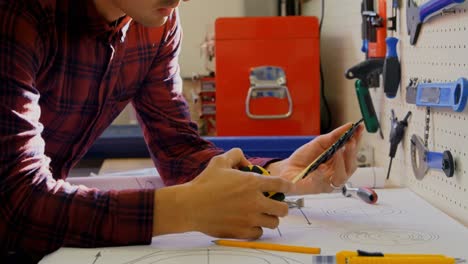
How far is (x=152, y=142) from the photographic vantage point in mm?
1396

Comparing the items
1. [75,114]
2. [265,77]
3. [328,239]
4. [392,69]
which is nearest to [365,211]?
[328,239]

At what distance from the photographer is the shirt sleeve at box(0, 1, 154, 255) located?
2.81ft

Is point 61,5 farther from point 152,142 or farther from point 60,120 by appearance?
point 152,142

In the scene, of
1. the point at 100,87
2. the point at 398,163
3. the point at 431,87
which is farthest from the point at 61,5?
the point at 398,163

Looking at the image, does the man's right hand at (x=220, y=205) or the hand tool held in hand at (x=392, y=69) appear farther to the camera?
the hand tool held in hand at (x=392, y=69)

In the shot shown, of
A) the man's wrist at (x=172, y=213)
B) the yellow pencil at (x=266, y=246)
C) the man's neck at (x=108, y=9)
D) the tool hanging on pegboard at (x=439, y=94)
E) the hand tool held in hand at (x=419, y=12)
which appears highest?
the man's neck at (x=108, y=9)

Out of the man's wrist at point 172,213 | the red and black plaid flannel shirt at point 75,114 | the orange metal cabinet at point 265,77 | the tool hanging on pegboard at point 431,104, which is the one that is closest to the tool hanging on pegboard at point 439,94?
the tool hanging on pegboard at point 431,104

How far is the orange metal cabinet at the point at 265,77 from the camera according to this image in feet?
6.55

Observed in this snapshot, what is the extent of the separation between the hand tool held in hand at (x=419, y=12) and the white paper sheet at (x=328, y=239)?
328 mm

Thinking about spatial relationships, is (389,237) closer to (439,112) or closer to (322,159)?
(322,159)

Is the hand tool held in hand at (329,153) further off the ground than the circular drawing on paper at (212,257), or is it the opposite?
the hand tool held in hand at (329,153)

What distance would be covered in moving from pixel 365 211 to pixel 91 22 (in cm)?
53

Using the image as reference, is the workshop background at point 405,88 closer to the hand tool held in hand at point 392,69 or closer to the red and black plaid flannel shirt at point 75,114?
the hand tool held in hand at point 392,69

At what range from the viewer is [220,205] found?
0.88 m
